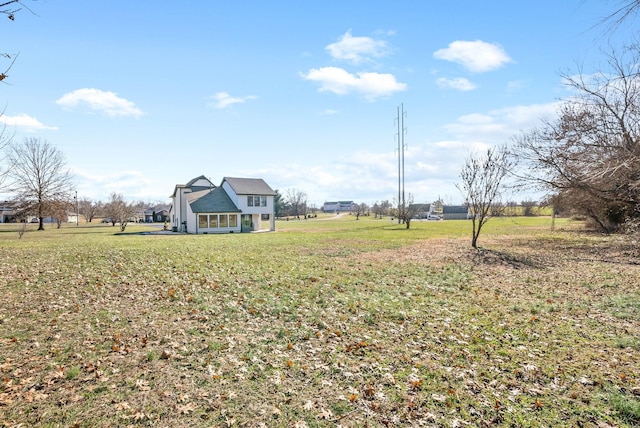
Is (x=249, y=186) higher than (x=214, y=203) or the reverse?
higher

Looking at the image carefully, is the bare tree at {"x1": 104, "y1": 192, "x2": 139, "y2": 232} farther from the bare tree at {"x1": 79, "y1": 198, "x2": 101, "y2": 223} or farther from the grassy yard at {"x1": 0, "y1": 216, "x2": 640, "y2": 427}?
the grassy yard at {"x1": 0, "y1": 216, "x2": 640, "y2": 427}

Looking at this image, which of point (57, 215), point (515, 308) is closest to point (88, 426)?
point (515, 308)

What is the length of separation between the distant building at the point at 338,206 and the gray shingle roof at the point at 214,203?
11536cm

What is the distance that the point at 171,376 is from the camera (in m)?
4.91

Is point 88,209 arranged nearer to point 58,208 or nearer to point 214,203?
point 58,208

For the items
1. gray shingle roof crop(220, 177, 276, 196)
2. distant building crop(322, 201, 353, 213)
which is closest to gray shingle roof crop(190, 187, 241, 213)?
gray shingle roof crop(220, 177, 276, 196)

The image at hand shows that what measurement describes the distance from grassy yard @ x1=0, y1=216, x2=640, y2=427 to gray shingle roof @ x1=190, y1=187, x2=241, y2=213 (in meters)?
26.2

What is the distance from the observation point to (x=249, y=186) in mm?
41656

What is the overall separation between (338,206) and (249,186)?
Result: 117681 millimetres

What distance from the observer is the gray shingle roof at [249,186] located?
132 ft

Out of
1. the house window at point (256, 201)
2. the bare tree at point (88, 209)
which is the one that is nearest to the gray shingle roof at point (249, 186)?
the house window at point (256, 201)

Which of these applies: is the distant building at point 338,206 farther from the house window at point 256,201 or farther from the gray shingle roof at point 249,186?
the house window at point 256,201

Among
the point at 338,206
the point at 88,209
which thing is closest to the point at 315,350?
the point at 88,209

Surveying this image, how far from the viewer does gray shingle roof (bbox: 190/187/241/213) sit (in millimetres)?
37656
